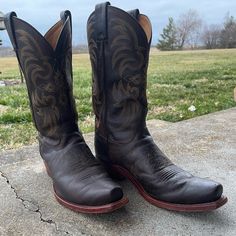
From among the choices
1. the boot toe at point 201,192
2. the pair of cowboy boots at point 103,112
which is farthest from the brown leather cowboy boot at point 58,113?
the boot toe at point 201,192

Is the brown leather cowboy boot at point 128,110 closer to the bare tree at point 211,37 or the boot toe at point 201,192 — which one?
the boot toe at point 201,192

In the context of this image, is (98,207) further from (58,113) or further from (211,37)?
(211,37)

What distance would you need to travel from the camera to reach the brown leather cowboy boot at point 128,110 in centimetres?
105

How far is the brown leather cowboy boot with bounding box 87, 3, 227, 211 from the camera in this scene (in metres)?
1.05

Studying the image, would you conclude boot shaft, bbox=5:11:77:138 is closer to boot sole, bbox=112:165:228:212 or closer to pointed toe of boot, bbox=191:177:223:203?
boot sole, bbox=112:165:228:212

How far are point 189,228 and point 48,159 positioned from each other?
48 centimetres

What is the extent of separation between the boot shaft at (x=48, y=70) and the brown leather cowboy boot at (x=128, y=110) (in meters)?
0.08

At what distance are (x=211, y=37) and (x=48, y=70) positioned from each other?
31572mm

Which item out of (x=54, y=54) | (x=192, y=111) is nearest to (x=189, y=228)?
(x=54, y=54)

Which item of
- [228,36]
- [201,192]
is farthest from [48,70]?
[228,36]

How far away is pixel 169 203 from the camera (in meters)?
1.04

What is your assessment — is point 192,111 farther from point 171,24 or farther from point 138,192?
point 171,24

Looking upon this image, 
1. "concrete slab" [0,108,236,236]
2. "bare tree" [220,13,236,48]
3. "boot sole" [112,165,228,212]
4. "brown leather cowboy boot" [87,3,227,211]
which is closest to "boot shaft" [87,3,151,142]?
"brown leather cowboy boot" [87,3,227,211]

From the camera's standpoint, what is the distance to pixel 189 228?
975mm
